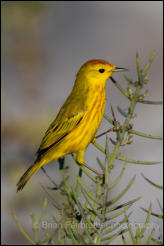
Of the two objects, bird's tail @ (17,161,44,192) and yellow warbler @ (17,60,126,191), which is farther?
yellow warbler @ (17,60,126,191)

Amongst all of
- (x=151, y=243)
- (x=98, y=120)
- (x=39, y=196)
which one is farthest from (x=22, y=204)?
(x=151, y=243)

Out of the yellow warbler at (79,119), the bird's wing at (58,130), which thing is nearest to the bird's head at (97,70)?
the yellow warbler at (79,119)

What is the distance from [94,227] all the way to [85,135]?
184cm

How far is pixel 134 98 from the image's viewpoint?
1041mm

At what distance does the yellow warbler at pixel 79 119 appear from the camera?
2.68m

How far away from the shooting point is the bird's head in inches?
115

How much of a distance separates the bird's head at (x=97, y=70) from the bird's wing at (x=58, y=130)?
375mm

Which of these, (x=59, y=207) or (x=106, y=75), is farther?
(x=106, y=75)

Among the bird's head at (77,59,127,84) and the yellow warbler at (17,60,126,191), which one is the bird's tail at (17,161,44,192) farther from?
the bird's head at (77,59,127,84)

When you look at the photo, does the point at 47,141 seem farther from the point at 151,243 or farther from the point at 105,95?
the point at 151,243

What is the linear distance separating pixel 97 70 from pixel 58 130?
2.04 ft

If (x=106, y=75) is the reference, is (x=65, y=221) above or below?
below

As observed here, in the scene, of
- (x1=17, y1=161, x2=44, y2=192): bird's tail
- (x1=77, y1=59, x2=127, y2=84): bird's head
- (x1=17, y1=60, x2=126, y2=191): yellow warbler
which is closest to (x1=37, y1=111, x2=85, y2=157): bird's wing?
(x1=17, y1=60, x2=126, y2=191): yellow warbler

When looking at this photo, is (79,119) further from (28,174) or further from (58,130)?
(28,174)
